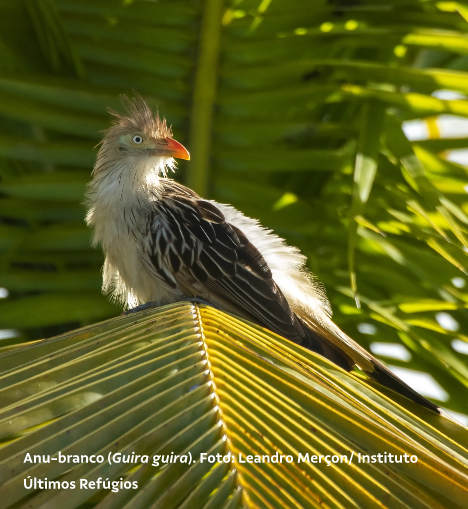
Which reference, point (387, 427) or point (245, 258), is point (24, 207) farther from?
point (387, 427)

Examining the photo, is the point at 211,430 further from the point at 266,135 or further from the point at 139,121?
the point at 139,121

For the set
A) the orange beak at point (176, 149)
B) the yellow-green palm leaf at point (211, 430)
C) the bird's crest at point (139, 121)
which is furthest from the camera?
the bird's crest at point (139, 121)

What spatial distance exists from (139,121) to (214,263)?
107cm

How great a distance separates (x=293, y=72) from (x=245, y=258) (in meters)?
1.07

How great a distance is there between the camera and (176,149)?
370cm

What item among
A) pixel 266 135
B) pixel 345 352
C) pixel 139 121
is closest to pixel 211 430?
pixel 345 352

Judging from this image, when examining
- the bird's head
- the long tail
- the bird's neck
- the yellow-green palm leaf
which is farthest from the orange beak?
the yellow-green palm leaf

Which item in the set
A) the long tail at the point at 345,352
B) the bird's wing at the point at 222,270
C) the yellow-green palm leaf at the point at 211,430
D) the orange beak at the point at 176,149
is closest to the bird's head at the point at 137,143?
the orange beak at the point at 176,149

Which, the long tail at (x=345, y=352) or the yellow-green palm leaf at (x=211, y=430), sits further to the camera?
the long tail at (x=345, y=352)

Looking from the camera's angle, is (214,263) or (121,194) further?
(121,194)

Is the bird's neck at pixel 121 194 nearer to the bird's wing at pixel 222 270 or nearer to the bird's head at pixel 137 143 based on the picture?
the bird's head at pixel 137 143

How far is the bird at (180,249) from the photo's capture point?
346cm

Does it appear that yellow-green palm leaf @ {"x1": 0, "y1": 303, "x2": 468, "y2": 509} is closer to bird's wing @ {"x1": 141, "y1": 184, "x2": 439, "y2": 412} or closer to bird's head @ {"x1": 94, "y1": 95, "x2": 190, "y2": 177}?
bird's wing @ {"x1": 141, "y1": 184, "x2": 439, "y2": 412}

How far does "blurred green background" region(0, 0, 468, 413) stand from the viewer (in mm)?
3240
